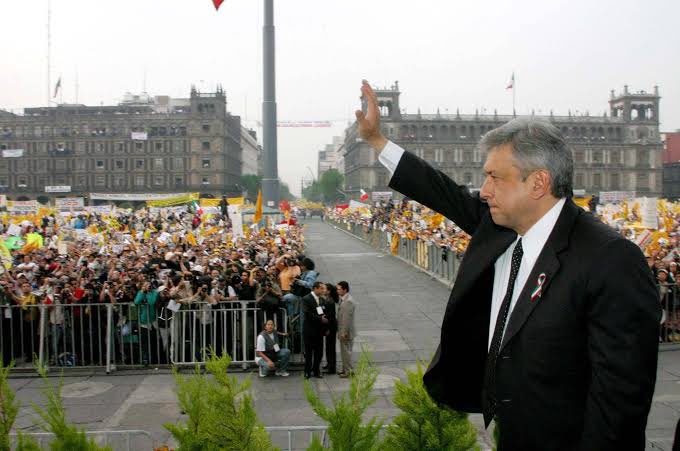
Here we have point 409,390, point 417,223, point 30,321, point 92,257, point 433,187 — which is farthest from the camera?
point 417,223

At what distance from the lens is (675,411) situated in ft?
23.3

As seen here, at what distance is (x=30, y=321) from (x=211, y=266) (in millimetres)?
3992

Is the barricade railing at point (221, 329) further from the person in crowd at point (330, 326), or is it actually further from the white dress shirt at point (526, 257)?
the white dress shirt at point (526, 257)

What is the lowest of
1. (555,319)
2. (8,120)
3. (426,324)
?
(426,324)

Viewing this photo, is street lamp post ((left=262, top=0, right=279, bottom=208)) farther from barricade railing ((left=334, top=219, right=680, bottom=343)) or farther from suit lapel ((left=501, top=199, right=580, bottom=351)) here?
suit lapel ((left=501, top=199, right=580, bottom=351))

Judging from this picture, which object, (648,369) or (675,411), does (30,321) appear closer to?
(675,411)

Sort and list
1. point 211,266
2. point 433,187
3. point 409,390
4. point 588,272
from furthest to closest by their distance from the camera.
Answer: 1. point 211,266
2. point 409,390
3. point 433,187
4. point 588,272

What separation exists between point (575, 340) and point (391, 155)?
0.94m

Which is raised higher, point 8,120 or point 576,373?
point 8,120

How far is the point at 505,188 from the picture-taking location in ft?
6.24

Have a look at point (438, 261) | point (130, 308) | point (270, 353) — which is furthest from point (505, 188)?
point (438, 261)

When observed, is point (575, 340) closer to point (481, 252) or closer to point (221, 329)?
point (481, 252)

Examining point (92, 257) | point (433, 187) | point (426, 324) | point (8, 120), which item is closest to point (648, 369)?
point (433, 187)

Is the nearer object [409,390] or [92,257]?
[409,390]
